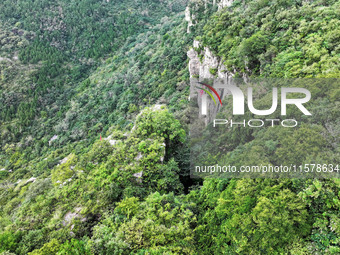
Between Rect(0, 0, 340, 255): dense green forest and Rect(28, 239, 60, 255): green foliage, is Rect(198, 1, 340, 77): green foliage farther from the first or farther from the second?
Rect(28, 239, 60, 255): green foliage

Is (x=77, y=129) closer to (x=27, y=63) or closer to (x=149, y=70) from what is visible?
(x=149, y=70)

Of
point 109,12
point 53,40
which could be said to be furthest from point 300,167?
point 109,12

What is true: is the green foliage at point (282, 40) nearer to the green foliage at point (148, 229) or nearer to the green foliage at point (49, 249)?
the green foliage at point (148, 229)

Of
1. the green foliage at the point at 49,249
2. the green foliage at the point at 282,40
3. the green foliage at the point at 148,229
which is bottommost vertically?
the green foliage at the point at 49,249

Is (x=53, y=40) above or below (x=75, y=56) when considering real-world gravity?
above

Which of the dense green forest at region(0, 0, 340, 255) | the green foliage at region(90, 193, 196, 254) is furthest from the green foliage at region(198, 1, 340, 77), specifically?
the green foliage at region(90, 193, 196, 254)

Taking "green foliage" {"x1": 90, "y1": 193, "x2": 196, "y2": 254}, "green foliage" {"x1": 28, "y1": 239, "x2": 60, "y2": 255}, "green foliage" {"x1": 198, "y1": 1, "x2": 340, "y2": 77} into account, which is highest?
"green foliage" {"x1": 198, "y1": 1, "x2": 340, "y2": 77}

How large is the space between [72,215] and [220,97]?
16.5 m

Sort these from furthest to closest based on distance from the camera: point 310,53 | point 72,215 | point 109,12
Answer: point 109,12 → point 72,215 → point 310,53

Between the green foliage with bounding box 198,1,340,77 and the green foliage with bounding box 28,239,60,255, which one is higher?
the green foliage with bounding box 198,1,340,77

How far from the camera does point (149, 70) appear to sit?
65.8 metres

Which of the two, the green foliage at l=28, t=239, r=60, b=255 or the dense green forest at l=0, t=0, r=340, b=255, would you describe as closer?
the dense green forest at l=0, t=0, r=340, b=255

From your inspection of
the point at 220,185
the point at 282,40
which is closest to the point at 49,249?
the point at 220,185

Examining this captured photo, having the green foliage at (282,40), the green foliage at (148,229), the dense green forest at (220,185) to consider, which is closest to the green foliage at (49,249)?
the dense green forest at (220,185)
